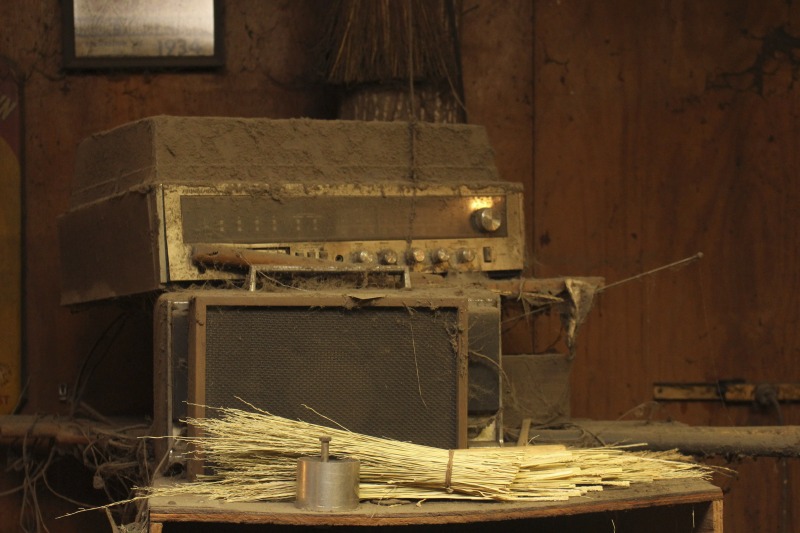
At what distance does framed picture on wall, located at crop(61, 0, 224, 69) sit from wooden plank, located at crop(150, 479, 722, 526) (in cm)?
177

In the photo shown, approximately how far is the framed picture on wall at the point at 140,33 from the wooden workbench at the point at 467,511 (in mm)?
1589

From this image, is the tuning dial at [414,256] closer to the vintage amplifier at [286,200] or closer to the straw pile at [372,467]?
the vintage amplifier at [286,200]

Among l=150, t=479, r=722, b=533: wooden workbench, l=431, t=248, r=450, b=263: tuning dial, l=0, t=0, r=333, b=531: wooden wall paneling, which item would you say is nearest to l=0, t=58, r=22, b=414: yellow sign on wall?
l=0, t=0, r=333, b=531: wooden wall paneling

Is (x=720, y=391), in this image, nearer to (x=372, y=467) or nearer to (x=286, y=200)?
(x=286, y=200)

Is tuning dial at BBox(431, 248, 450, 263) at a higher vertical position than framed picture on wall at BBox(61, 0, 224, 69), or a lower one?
lower

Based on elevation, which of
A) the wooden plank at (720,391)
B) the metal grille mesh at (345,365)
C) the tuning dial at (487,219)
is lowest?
the wooden plank at (720,391)

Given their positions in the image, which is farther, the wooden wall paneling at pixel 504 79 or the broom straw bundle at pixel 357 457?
the wooden wall paneling at pixel 504 79

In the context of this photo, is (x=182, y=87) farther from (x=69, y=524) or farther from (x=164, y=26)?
(x=69, y=524)

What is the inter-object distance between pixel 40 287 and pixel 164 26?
0.83 meters

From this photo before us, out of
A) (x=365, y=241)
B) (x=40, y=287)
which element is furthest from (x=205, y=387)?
(x=40, y=287)

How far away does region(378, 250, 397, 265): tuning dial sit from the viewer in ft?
7.97

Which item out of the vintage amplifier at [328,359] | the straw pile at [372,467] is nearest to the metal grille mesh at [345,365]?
the vintage amplifier at [328,359]

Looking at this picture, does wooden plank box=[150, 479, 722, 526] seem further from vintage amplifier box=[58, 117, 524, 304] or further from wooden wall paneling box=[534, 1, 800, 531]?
wooden wall paneling box=[534, 1, 800, 531]

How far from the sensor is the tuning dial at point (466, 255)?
2502mm
